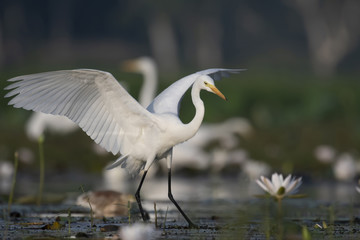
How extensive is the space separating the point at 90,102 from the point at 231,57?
1991 inches

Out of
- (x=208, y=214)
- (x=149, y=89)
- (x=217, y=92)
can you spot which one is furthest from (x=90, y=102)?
(x=149, y=89)

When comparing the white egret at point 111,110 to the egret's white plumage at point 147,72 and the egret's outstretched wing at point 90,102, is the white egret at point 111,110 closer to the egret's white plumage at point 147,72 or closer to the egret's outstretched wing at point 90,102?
the egret's outstretched wing at point 90,102

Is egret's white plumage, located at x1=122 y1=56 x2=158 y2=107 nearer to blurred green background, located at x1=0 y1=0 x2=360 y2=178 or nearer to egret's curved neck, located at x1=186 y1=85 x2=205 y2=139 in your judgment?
blurred green background, located at x1=0 y1=0 x2=360 y2=178

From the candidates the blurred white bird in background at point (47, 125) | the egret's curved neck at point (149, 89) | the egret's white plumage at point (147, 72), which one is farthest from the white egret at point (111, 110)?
the blurred white bird in background at point (47, 125)

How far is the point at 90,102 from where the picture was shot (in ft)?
21.0

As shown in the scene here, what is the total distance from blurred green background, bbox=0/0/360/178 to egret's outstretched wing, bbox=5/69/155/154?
Result: 6.62 ft

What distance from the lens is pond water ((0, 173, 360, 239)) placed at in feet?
17.7

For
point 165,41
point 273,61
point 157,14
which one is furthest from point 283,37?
point 157,14

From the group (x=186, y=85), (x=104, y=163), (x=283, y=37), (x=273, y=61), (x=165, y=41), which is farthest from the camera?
(x=283, y=37)

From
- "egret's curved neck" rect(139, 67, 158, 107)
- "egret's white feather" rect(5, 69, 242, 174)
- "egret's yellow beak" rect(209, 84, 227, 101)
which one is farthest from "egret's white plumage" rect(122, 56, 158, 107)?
"egret's yellow beak" rect(209, 84, 227, 101)

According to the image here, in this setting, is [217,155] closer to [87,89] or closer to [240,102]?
[87,89]

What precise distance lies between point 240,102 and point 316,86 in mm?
3139

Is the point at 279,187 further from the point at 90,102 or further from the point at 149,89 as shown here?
the point at 149,89

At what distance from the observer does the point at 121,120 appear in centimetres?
654
